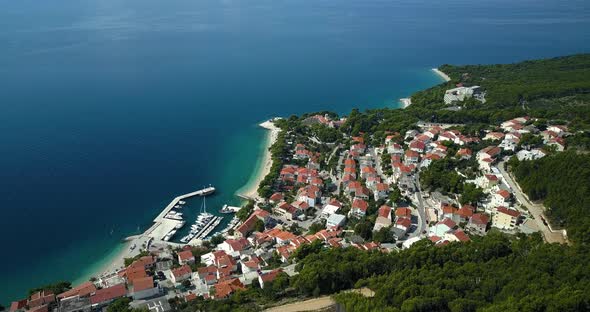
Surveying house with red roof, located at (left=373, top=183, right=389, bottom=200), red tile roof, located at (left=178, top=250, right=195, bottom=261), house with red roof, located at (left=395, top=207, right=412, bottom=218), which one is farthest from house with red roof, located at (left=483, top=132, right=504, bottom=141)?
red tile roof, located at (left=178, top=250, right=195, bottom=261)

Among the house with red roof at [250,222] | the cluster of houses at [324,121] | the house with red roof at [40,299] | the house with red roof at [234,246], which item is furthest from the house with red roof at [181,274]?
the cluster of houses at [324,121]

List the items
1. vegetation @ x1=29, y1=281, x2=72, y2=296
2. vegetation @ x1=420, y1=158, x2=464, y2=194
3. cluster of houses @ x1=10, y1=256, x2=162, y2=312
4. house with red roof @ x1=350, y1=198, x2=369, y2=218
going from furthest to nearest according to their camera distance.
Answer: vegetation @ x1=420, y1=158, x2=464, y2=194 → house with red roof @ x1=350, y1=198, x2=369, y2=218 → vegetation @ x1=29, y1=281, x2=72, y2=296 → cluster of houses @ x1=10, y1=256, x2=162, y2=312

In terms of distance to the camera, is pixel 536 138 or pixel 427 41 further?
pixel 427 41

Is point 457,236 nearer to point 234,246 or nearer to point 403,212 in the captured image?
point 403,212

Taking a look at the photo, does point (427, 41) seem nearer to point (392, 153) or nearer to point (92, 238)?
point (392, 153)

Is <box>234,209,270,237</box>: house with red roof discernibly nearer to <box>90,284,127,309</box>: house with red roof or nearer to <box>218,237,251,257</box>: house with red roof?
<box>218,237,251,257</box>: house with red roof

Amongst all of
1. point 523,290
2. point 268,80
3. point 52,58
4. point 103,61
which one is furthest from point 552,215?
point 52,58
